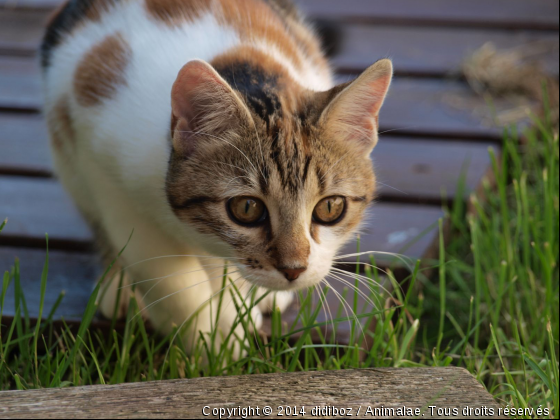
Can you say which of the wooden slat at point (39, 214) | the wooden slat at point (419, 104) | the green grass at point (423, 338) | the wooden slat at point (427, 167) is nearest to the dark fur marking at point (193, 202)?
the green grass at point (423, 338)

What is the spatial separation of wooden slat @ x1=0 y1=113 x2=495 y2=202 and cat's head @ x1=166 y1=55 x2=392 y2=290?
2.79ft

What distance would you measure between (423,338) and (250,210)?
0.75 metres

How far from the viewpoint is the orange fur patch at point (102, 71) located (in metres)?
1.84

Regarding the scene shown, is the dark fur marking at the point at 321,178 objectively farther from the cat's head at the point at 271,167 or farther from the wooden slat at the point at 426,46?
the wooden slat at the point at 426,46

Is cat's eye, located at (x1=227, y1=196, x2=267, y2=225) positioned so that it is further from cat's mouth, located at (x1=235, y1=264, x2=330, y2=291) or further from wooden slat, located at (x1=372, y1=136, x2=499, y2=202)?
wooden slat, located at (x1=372, y1=136, x2=499, y2=202)

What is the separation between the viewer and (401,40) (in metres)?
3.51

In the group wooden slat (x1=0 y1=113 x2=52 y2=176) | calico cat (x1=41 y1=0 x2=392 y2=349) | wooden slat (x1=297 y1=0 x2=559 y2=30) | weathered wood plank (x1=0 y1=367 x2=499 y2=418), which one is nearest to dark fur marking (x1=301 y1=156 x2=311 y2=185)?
calico cat (x1=41 y1=0 x2=392 y2=349)

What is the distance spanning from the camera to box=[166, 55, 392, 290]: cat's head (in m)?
1.52

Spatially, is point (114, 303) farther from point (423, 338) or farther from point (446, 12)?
point (446, 12)

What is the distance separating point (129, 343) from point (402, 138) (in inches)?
63.2

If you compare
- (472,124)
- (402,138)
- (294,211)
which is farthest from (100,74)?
(472,124)

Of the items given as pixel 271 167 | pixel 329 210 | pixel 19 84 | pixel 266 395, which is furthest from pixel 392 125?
pixel 266 395

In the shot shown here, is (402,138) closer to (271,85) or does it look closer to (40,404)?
(271,85)

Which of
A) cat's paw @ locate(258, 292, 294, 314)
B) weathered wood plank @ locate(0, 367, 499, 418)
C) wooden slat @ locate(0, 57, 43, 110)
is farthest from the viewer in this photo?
wooden slat @ locate(0, 57, 43, 110)
